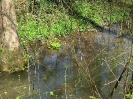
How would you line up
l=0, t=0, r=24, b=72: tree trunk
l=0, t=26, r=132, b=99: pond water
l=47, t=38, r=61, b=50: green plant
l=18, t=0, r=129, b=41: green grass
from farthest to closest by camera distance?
l=18, t=0, r=129, b=41: green grass, l=47, t=38, r=61, b=50: green plant, l=0, t=0, r=24, b=72: tree trunk, l=0, t=26, r=132, b=99: pond water

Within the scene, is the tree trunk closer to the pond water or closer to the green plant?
the pond water

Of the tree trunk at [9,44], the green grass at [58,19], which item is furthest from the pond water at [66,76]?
the green grass at [58,19]

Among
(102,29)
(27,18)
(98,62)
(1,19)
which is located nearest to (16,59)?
(1,19)

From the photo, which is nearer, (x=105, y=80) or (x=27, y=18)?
(x=105, y=80)

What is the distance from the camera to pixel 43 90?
7246 millimetres

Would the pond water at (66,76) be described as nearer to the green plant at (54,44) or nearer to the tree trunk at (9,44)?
the green plant at (54,44)

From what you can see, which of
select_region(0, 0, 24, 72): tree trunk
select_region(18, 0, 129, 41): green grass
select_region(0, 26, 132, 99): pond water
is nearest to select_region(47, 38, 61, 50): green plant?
select_region(0, 26, 132, 99): pond water

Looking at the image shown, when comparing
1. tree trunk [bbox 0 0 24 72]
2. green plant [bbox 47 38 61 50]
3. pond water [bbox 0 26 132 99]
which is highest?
tree trunk [bbox 0 0 24 72]

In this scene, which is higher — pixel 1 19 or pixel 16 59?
pixel 1 19

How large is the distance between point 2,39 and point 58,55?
2.41 m

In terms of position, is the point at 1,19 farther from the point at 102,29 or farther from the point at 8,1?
the point at 102,29

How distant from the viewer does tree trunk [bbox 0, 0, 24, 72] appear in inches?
315

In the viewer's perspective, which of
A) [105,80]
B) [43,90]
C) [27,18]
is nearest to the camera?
[43,90]

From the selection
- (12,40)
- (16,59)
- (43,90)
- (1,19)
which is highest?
(1,19)
